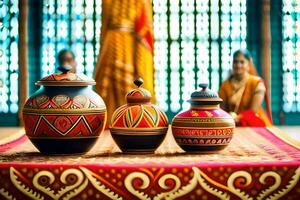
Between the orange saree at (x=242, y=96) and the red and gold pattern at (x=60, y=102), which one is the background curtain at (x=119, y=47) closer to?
the orange saree at (x=242, y=96)

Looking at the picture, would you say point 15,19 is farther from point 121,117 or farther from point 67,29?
point 121,117

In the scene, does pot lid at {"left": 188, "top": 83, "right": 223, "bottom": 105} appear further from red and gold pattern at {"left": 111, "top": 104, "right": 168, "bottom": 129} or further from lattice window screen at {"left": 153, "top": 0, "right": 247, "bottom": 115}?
lattice window screen at {"left": 153, "top": 0, "right": 247, "bottom": 115}

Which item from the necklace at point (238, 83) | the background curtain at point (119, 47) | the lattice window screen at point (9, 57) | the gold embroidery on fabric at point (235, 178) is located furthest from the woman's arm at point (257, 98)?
the lattice window screen at point (9, 57)

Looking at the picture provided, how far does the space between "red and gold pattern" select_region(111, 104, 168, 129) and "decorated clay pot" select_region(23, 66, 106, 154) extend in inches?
2.0

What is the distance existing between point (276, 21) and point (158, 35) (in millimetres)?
1403

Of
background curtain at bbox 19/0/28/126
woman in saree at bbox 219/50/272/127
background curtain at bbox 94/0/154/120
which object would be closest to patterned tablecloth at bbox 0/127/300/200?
background curtain at bbox 94/0/154/120

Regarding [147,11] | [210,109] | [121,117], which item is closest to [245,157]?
[210,109]

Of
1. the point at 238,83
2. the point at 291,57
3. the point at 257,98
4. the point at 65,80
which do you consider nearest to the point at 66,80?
the point at 65,80

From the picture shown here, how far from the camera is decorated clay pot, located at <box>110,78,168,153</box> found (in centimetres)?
171

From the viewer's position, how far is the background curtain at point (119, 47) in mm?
3775

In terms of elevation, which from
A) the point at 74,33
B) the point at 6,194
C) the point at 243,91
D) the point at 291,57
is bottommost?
the point at 6,194

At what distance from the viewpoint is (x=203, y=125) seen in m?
1.70

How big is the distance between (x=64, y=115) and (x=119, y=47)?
218 centimetres

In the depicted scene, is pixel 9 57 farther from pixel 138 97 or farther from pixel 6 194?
pixel 6 194
